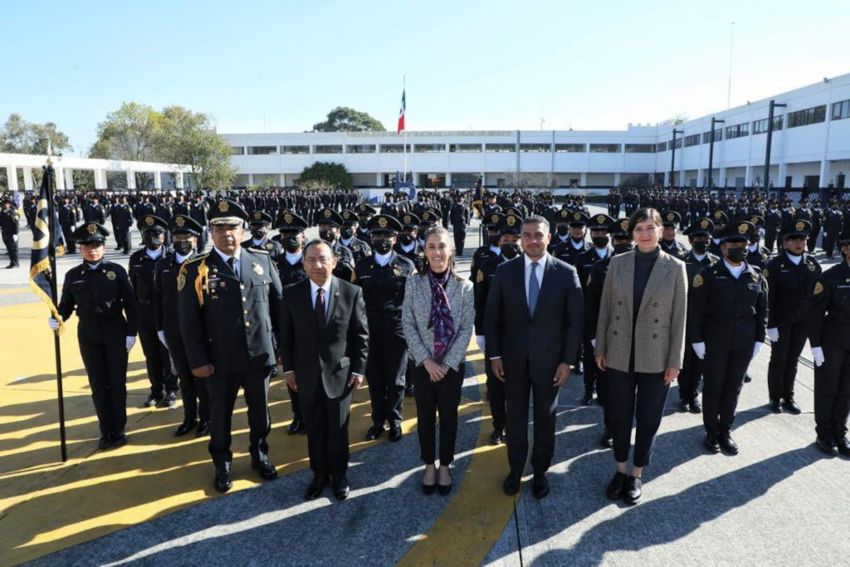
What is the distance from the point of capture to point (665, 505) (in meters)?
3.86

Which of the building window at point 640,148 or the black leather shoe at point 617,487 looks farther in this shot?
the building window at point 640,148

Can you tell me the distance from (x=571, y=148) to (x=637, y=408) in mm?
66697

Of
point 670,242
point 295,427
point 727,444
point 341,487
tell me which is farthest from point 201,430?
point 670,242

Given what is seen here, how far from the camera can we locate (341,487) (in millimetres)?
3977

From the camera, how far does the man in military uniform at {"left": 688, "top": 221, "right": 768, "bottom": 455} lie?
4664 millimetres

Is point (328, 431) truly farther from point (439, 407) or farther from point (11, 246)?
point (11, 246)

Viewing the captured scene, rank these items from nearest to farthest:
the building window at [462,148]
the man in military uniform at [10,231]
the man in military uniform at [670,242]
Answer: the man in military uniform at [670,242], the man in military uniform at [10,231], the building window at [462,148]

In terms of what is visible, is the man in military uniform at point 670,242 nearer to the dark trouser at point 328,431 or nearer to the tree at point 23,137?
the dark trouser at point 328,431

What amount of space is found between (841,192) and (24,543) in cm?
3659

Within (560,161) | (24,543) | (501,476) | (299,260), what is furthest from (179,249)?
(560,161)

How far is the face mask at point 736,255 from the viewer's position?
469cm

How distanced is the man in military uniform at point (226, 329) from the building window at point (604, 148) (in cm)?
6748

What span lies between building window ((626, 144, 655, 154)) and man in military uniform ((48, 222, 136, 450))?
68.6 meters

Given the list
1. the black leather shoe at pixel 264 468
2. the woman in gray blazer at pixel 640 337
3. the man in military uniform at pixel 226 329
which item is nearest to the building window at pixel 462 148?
the woman in gray blazer at pixel 640 337
